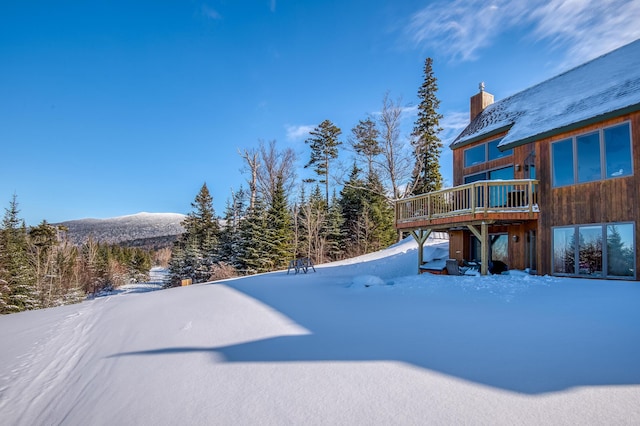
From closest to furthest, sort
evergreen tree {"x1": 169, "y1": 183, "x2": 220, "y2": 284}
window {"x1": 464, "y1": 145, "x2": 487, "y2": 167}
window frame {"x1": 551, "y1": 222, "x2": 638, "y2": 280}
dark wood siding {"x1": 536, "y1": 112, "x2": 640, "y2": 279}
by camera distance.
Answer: window frame {"x1": 551, "y1": 222, "x2": 638, "y2": 280} < dark wood siding {"x1": 536, "y1": 112, "x2": 640, "y2": 279} < window {"x1": 464, "y1": 145, "x2": 487, "y2": 167} < evergreen tree {"x1": 169, "y1": 183, "x2": 220, "y2": 284}

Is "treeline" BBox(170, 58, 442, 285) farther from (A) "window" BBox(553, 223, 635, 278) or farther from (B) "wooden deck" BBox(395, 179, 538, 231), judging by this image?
(A) "window" BBox(553, 223, 635, 278)

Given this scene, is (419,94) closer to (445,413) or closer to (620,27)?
(620,27)

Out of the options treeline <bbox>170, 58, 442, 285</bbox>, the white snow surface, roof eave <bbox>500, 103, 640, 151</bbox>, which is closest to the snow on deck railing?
roof eave <bbox>500, 103, 640, 151</bbox>

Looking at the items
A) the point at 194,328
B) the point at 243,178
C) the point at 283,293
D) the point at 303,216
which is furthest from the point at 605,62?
the point at 243,178

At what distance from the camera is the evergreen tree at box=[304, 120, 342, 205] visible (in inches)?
1342

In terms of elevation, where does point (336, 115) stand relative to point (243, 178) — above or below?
above

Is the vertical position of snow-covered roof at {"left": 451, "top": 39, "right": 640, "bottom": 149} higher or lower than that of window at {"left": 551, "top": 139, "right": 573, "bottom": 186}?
higher

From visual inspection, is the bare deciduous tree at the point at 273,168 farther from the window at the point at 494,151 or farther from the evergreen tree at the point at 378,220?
the window at the point at 494,151

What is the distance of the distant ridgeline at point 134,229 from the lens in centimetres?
6700

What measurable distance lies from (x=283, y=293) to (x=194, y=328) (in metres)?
3.62

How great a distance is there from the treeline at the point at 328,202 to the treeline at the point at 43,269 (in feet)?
27.1

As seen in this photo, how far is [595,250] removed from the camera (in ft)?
29.1

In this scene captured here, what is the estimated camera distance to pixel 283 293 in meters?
9.12

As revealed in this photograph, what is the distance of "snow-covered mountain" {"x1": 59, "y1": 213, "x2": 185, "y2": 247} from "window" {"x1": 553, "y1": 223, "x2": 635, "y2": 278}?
63243 millimetres
